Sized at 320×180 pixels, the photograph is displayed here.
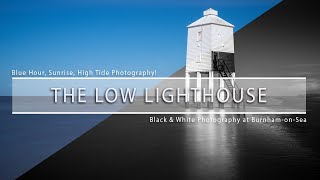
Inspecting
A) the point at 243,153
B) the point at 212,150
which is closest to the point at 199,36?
the point at 212,150

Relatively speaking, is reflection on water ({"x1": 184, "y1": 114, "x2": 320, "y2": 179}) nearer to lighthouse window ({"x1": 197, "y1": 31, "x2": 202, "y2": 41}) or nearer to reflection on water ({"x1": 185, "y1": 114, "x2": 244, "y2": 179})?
reflection on water ({"x1": 185, "y1": 114, "x2": 244, "y2": 179})

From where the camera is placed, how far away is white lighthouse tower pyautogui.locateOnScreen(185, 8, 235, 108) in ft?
100

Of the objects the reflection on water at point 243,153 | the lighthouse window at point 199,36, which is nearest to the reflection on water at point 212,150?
the reflection on water at point 243,153

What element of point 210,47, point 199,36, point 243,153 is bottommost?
point 243,153

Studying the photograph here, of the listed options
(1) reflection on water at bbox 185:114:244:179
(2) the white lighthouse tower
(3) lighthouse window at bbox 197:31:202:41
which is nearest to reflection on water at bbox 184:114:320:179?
(1) reflection on water at bbox 185:114:244:179

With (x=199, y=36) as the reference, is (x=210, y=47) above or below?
below

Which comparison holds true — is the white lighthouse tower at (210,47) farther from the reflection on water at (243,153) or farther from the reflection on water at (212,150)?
the reflection on water at (243,153)

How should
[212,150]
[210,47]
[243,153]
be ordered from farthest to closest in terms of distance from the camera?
[210,47]
[212,150]
[243,153]

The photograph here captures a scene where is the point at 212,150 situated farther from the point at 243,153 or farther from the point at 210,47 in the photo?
the point at 210,47

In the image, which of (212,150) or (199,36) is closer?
(212,150)

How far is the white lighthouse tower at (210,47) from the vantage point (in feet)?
100

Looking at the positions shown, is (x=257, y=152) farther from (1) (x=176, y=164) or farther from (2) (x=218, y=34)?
(2) (x=218, y=34)

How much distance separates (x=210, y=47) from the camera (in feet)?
99.7

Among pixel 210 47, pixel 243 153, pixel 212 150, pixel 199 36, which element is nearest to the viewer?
pixel 243 153
